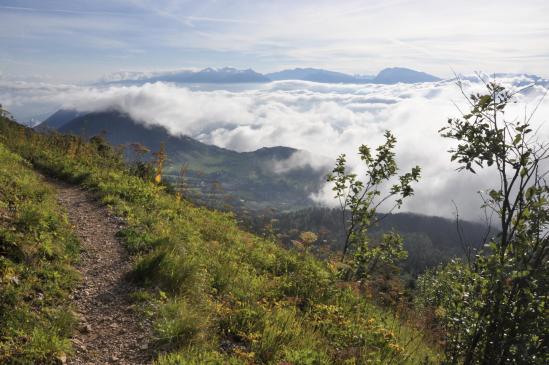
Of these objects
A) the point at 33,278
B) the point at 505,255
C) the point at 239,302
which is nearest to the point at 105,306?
the point at 33,278

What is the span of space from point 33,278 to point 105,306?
1449 mm

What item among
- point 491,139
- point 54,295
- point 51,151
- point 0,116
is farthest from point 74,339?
point 0,116

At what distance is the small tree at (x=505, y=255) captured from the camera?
16.4 ft

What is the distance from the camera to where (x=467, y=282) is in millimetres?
5973

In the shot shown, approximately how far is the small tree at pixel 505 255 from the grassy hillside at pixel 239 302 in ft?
5.69

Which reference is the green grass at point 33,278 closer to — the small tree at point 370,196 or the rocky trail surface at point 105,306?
the rocky trail surface at point 105,306

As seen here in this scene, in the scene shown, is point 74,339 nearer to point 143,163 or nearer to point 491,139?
point 491,139

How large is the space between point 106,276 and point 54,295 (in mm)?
1531

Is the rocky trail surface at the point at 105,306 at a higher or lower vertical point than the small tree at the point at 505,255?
lower

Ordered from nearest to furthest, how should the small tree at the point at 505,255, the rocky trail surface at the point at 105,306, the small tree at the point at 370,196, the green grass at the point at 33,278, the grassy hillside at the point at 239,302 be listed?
1. the small tree at the point at 505,255
2. the green grass at the point at 33,278
3. the rocky trail surface at the point at 105,306
4. the grassy hillside at the point at 239,302
5. the small tree at the point at 370,196

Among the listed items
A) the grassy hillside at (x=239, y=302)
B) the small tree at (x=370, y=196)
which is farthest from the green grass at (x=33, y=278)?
the small tree at (x=370, y=196)

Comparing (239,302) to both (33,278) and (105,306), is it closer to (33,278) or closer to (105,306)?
(105,306)

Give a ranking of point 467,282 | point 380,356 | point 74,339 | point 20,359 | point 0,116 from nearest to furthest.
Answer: point 20,359 → point 467,282 → point 74,339 → point 380,356 → point 0,116

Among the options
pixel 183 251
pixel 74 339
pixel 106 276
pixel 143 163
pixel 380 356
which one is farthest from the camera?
pixel 143 163
